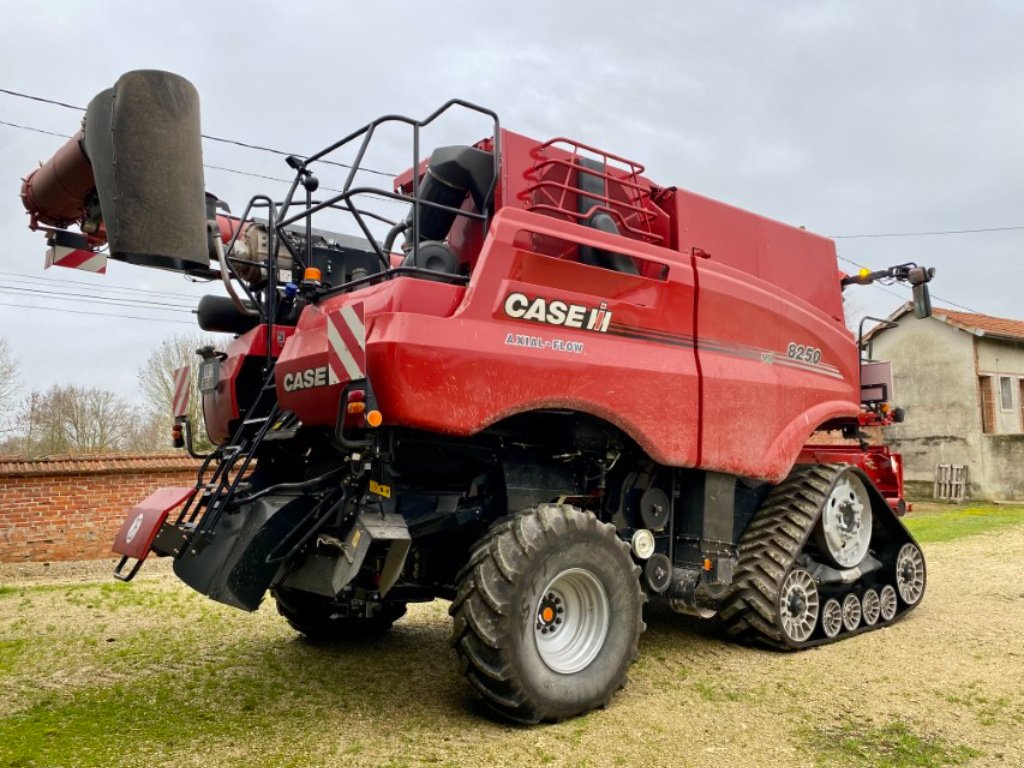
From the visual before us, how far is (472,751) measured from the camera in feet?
13.0

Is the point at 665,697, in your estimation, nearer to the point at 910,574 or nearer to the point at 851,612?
the point at 851,612

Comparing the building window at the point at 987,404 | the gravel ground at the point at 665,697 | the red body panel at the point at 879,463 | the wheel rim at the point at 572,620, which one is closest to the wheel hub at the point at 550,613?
the wheel rim at the point at 572,620

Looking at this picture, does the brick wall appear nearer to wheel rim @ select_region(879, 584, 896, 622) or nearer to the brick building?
wheel rim @ select_region(879, 584, 896, 622)

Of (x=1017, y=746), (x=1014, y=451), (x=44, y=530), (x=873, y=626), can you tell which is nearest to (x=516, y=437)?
(x=1017, y=746)

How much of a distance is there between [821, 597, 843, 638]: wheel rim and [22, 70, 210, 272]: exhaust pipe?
477 centimetres

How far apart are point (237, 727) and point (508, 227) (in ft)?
9.43

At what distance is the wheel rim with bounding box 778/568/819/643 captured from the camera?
19.2ft

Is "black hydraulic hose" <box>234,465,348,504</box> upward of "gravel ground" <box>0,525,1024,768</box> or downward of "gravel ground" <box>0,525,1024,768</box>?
upward

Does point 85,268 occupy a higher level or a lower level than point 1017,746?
higher

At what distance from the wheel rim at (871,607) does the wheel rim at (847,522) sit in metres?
0.29

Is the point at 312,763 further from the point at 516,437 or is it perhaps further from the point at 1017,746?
the point at 1017,746

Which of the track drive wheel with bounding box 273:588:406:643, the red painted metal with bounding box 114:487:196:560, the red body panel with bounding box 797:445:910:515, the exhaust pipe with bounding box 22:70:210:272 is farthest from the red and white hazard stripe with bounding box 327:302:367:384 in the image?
the red body panel with bounding box 797:445:910:515

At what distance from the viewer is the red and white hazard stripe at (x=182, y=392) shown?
6.20 meters

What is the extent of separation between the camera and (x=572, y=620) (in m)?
4.69
